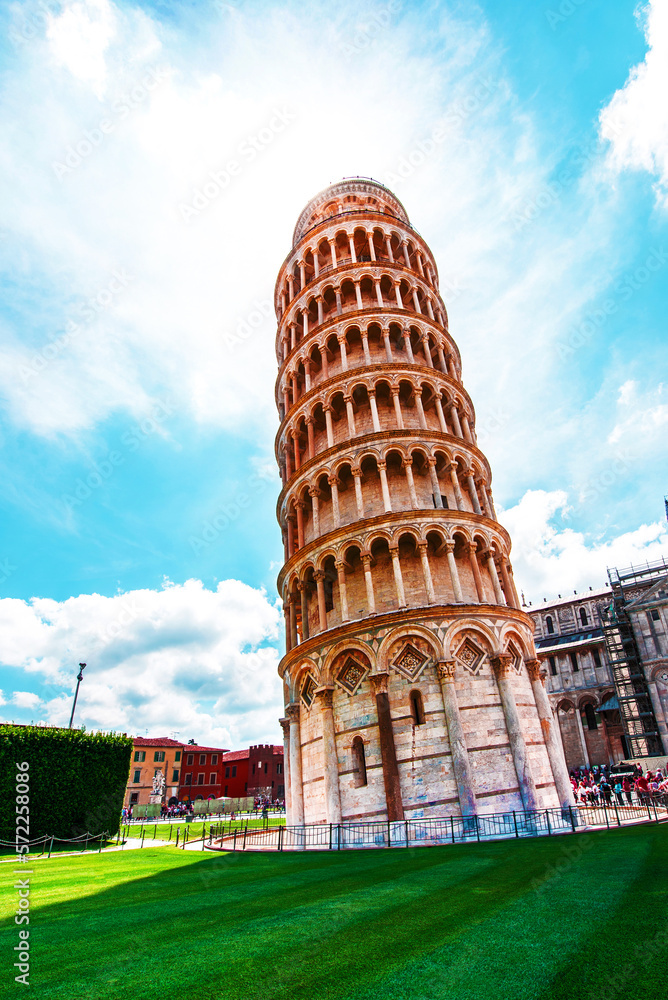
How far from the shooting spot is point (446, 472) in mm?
26109

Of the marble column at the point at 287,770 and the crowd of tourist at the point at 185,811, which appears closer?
the marble column at the point at 287,770

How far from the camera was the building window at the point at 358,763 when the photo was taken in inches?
792

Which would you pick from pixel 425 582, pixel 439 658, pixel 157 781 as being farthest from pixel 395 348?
pixel 157 781

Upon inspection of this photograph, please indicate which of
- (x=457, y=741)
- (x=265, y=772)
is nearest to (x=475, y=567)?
(x=457, y=741)

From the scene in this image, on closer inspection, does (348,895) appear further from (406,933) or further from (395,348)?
(395,348)

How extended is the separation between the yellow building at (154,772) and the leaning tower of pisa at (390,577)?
63184 mm

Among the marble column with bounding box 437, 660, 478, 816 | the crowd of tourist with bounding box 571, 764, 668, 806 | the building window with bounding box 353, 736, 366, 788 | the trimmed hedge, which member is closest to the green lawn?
the marble column with bounding box 437, 660, 478, 816

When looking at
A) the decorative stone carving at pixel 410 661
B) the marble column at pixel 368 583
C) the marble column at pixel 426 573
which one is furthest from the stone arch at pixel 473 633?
the marble column at pixel 368 583

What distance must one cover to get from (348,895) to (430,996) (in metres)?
4.83

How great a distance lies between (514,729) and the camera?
19797 millimetres

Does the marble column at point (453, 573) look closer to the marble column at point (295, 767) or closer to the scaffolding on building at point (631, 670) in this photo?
the marble column at point (295, 767)

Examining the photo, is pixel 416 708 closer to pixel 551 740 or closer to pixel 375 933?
pixel 551 740

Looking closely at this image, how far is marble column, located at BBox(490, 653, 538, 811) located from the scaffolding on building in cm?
3960

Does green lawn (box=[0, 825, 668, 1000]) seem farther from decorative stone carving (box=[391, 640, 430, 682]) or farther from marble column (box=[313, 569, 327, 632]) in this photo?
marble column (box=[313, 569, 327, 632])
